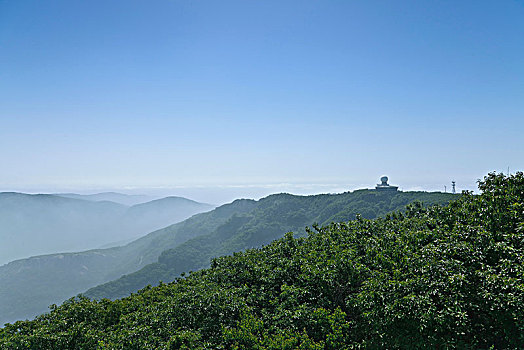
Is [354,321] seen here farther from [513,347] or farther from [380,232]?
[380,232]

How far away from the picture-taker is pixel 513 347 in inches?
417

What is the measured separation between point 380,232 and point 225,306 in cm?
1228

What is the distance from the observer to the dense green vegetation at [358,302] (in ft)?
36.6

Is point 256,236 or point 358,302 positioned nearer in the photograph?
point 358,302

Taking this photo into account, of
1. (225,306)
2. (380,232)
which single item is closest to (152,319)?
(225,306)

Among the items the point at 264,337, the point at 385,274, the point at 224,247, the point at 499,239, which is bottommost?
the point at 224,247

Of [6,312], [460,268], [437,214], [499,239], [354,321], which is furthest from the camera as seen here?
[6,312]

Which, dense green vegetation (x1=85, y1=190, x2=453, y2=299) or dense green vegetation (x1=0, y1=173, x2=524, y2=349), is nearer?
dense green vegetation (x1=0, y1=173, x2=524, y2=349)

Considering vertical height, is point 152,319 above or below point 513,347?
below

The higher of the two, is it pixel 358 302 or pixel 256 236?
pixel 358 302

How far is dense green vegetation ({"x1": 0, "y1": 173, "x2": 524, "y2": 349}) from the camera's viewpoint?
11.1m

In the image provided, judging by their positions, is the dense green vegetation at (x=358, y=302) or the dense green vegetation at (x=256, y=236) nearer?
the dense green vegetation at (x=358, y=302)

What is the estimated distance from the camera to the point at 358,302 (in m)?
13.2

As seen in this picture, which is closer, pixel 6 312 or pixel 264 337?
pixel 264 337
